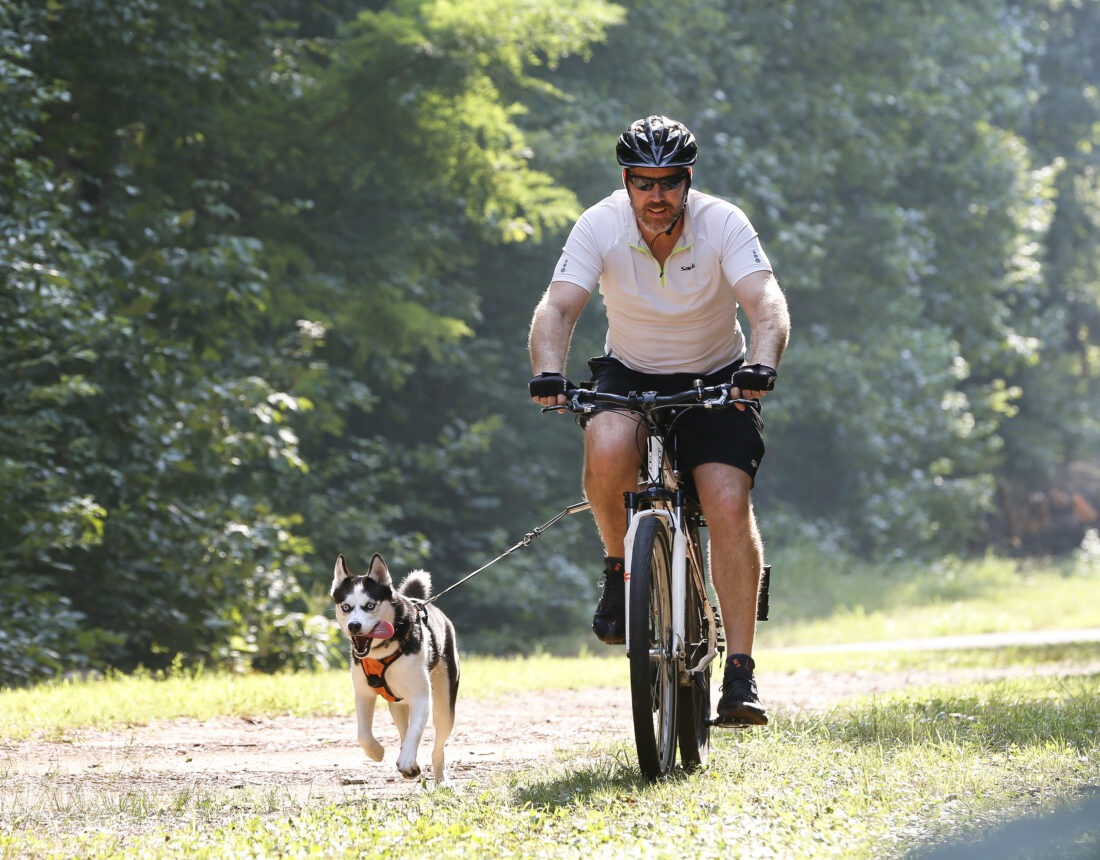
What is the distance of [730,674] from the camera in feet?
19.1

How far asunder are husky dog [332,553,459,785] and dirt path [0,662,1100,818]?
177 mm

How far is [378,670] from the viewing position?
6.20 meters

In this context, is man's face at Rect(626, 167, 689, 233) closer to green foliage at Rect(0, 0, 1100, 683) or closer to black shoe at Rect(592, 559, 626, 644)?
black shoe at Rect(592, 559, 626, 644)

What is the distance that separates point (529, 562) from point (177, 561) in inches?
365

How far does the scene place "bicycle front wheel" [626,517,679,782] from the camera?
538cm

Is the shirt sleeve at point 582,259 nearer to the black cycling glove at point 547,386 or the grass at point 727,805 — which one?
the black cycling glove at point 547,386

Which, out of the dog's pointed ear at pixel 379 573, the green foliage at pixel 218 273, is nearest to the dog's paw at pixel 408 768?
the dog's pointed ear at pixel 379 573

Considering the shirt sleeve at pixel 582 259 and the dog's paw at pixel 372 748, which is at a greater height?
the shirt sleeve at pixel 582 259

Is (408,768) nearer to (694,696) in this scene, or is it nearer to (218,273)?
(694,696)

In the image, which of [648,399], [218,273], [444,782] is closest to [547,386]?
[648,399]

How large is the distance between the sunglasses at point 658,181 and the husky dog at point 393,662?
5.46 ft

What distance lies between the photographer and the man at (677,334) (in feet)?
19.1

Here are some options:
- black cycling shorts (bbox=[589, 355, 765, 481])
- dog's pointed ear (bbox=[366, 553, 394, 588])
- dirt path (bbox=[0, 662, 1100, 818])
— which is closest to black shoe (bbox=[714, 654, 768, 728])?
black cycling shorts (bbox=[589, 355, 765, 481])

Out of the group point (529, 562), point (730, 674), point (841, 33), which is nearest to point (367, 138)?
point (529, 562)
